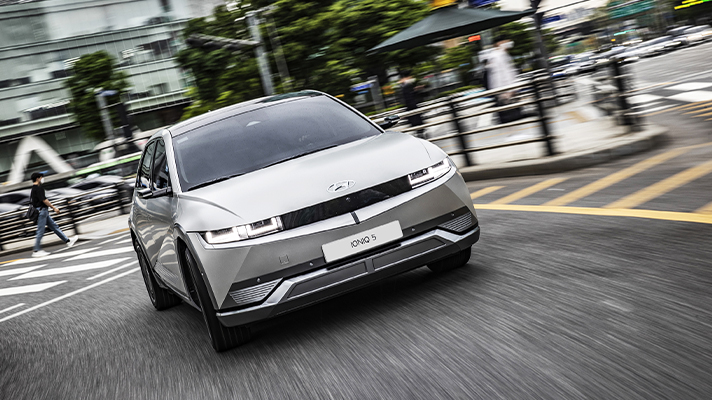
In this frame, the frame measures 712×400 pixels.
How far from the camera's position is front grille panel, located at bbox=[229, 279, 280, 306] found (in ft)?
14.0

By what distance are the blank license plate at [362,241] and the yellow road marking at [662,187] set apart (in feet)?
9.88

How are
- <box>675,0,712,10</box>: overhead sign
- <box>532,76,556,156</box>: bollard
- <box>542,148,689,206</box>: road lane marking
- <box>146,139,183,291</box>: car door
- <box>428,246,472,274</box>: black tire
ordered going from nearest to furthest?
<box>146,139,183,291</box>: car door
<box>428,246,472,274</box>: black tire
<box>542,148,689,206</box>: road lane marking
<box>532,76,556,156</box>: bollard
<box>675,0,712,10</box>: overhead sign

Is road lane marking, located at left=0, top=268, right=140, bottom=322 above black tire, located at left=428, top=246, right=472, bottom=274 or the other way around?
the other way around

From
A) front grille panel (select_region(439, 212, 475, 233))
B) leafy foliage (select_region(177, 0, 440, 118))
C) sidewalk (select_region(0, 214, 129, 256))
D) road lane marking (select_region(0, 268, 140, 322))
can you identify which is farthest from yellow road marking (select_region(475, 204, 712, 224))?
leafy foliage (select_region(177, 0, 440, 118))

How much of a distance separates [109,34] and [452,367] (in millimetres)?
84729

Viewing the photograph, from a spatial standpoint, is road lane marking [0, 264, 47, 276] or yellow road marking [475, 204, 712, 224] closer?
yellow road marking [475, 204, 712, 224]

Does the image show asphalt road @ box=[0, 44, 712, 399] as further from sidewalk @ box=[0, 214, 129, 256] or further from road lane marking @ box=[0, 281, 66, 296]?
sidewalk @ box=[0, 214, 129, 256]

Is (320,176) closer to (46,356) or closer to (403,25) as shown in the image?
(46,356)

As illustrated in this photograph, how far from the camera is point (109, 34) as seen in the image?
8188 cm

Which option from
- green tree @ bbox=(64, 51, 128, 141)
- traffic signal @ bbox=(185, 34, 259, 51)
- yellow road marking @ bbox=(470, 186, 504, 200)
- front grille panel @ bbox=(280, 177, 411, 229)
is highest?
green tree @ bbox=(64, 51, 128, 141)

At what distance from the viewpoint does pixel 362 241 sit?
435 cm

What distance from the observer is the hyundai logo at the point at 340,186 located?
4.37 metres

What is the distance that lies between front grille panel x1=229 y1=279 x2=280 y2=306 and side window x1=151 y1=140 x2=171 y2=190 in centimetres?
135

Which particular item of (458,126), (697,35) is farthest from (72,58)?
(458,126)
